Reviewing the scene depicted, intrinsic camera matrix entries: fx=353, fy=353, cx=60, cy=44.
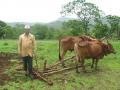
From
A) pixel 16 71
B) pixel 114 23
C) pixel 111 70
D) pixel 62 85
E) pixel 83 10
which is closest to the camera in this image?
pixel 62 85

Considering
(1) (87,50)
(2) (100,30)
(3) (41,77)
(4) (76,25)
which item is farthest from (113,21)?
(3) (41,77)

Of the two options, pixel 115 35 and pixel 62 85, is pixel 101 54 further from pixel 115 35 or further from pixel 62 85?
pixel 115 35

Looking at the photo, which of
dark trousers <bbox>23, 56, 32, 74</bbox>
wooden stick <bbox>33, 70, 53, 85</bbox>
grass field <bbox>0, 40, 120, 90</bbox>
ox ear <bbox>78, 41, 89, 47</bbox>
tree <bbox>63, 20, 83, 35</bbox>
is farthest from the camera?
tree <bbox>63, 20, 83, 35</bbox>

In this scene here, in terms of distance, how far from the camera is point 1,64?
53.6 ft

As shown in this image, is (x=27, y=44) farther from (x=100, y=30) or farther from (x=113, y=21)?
(x=113, y=21)

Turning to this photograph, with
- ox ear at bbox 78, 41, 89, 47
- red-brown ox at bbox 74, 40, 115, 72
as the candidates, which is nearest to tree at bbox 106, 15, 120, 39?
red-brown ox at bbox 74, 40, 115, 72

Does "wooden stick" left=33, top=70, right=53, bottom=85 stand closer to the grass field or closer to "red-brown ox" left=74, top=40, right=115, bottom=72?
the grass field

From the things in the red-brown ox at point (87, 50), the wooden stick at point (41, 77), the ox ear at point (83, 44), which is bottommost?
the wooden stick at point (41, 77)

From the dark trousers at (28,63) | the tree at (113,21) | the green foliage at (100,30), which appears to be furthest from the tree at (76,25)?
the dark trousers at (28,63)

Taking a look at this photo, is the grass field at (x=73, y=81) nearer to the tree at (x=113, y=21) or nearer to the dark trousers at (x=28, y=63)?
the dark trousers at (x=28, y=63)

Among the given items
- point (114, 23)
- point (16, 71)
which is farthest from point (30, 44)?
point (114, 23)

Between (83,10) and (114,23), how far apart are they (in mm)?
8913

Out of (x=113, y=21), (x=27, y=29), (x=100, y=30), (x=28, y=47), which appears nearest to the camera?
(x=27, y=29)

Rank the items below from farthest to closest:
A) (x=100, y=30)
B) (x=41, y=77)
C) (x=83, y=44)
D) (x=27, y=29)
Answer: (x=100, y=30) < (x=83, y=44) < (x=27, y=29) < (x=41, y=77)
